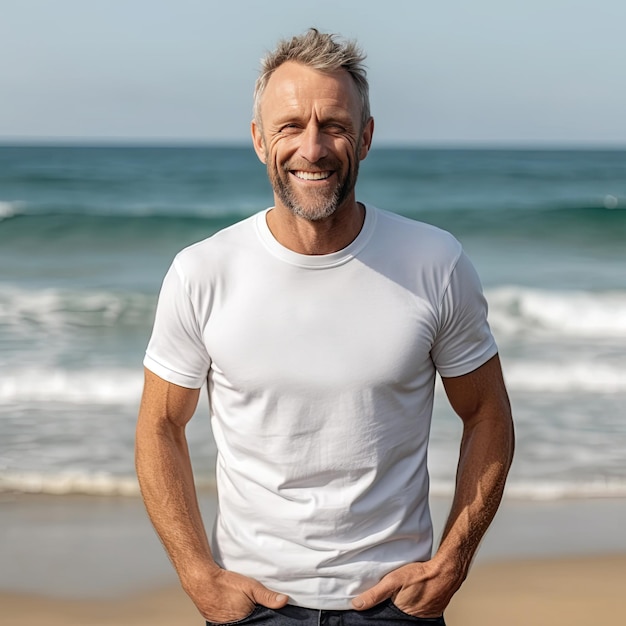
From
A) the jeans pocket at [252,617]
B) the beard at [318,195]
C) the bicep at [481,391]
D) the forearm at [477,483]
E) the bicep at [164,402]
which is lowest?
the jeans pocket at [252,617]

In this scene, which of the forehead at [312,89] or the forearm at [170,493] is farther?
the forearm at [170,493]

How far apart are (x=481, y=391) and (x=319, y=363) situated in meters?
0.42

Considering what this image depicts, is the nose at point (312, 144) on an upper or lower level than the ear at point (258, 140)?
upper

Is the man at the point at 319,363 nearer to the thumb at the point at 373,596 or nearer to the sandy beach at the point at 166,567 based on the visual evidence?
the thumb at the point at 373,596

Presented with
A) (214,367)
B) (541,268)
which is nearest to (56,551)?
Result: (214,367)

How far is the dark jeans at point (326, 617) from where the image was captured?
232 cm

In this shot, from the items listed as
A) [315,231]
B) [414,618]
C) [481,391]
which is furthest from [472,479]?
[315,231]

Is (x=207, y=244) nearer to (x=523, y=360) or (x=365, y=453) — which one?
(x=365, y=453)

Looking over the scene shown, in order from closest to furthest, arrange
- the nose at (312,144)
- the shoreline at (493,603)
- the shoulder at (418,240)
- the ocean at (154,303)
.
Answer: the nose at (312,144) → the shoulder at (418,240) → the shoreline at (493,603) → the ocean at (154,303)

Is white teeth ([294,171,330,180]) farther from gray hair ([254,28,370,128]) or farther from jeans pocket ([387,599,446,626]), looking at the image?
jeans pocket ([387,599,446,626])

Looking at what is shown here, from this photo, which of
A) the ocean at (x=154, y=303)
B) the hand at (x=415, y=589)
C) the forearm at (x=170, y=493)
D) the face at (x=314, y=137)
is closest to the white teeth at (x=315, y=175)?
the face at (x=314, y=137)

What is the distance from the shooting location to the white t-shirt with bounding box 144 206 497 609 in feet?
7.53

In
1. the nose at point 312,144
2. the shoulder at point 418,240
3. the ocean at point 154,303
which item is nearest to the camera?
the nose at point 312,144

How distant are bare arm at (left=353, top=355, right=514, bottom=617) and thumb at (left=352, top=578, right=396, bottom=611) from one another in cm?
6
